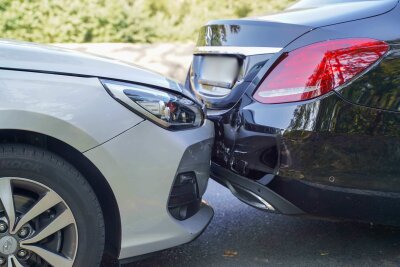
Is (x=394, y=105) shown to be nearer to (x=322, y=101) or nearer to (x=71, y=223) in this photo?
(x=322, y=101)

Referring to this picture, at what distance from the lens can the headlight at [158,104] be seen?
8.20 ft

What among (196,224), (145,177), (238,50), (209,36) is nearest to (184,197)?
(196,224)

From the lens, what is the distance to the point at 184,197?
270 cm

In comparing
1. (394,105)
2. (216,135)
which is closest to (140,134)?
(216,135)

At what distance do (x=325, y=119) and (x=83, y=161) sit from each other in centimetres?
118

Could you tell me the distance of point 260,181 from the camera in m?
2.86

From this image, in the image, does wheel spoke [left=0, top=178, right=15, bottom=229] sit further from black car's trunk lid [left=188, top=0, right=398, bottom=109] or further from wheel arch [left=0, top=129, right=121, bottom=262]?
black car's trunk lid [left=188, top=0, right=398, bottom=109]

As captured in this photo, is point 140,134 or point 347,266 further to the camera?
point 347,266

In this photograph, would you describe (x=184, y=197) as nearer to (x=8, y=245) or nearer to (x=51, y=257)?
(x=51, y=257)

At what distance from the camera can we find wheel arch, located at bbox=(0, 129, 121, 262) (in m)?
2.42

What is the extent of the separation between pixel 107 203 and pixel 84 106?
18.8 inches

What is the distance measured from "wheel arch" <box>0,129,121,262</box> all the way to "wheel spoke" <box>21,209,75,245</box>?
0.58 ft

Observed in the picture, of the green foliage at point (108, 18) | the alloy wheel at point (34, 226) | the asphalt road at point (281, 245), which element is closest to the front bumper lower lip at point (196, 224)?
the alloy wheel at point (34, 226)

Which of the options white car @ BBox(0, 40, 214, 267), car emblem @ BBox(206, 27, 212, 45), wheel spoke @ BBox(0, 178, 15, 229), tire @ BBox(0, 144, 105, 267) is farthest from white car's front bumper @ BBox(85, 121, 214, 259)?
car emblem @ BBox(206, 27, 212, 45)
